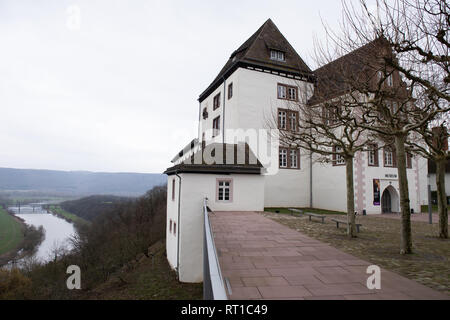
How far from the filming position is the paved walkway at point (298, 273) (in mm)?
4230

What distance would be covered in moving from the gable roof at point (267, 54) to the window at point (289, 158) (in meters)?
6.09

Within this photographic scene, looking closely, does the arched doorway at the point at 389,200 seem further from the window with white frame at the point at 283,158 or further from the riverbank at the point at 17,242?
the riverbank at the point at 17,242

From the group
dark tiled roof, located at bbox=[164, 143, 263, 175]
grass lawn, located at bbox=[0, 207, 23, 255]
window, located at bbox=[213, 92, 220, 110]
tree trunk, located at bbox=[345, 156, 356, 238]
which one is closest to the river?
grass lawn, located at bbox=[0, 207, 23, 255]

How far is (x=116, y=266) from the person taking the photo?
29844 mm

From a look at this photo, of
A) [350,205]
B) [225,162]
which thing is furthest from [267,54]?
[350,205]

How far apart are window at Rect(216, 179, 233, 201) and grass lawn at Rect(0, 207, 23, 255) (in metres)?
64.6

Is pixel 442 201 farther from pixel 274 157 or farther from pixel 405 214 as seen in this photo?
pixel 274 157

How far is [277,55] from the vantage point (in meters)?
23.7

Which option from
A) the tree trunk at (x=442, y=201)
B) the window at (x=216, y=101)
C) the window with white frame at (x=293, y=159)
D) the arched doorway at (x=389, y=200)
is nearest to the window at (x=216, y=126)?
the window at (x=216, y=101)

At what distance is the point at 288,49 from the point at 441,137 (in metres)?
17.1

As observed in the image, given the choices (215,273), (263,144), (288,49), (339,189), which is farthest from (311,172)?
(215,273)

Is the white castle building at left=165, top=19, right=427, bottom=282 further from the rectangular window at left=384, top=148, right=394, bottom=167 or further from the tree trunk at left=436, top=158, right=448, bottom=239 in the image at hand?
the tree trunk at left=436, top=158, right=448, bottom=239

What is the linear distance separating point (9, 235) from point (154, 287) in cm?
7734
